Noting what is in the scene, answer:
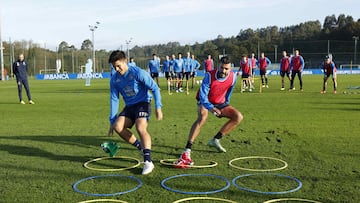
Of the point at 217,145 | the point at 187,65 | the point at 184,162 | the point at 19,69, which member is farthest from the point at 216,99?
the point at 187,65

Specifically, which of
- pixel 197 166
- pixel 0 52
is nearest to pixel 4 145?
pixel 197 166

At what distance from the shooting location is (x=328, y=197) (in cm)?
480

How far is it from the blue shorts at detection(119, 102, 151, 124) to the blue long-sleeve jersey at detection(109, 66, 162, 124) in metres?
0.07

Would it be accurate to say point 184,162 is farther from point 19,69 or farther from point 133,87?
point 19,69

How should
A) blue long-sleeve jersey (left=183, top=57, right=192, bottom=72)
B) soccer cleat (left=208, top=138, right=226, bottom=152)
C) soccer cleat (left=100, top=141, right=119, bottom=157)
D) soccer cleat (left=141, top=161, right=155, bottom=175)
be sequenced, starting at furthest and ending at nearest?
blue long-sleeve jersey (left=183, top=57, right=192, bottom=72), soccer cleat (left=208, top=138, right=226, bottom=152), soccer cleat (left=100, top=141, right=119, bottom=157), soccer cleat (left=141, top=161, right=155, bottom=175)

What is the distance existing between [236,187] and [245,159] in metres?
1.63

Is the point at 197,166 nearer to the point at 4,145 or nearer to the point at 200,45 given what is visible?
the point at 4,145

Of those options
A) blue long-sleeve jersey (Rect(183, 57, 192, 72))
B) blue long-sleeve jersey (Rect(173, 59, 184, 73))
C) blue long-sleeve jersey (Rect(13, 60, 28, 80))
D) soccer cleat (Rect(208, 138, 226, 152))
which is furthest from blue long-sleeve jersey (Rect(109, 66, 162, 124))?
blue long-sleeve jersey (Rect(183, 57, 192, 72))

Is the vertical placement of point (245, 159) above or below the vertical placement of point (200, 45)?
below

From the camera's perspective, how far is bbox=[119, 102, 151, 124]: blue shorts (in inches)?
252

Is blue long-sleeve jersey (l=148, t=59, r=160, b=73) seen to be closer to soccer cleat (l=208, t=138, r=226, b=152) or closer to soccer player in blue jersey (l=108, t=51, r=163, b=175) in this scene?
soccer cleat (l=208, t=138, r=226, b=152)

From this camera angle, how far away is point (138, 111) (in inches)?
253

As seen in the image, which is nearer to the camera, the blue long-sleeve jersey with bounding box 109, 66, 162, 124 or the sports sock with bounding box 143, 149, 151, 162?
the sports sock with bounding box 143, 149, 151, 162

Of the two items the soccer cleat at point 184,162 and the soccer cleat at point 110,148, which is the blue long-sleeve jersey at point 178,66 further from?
the soccer cleat at point 184,162
